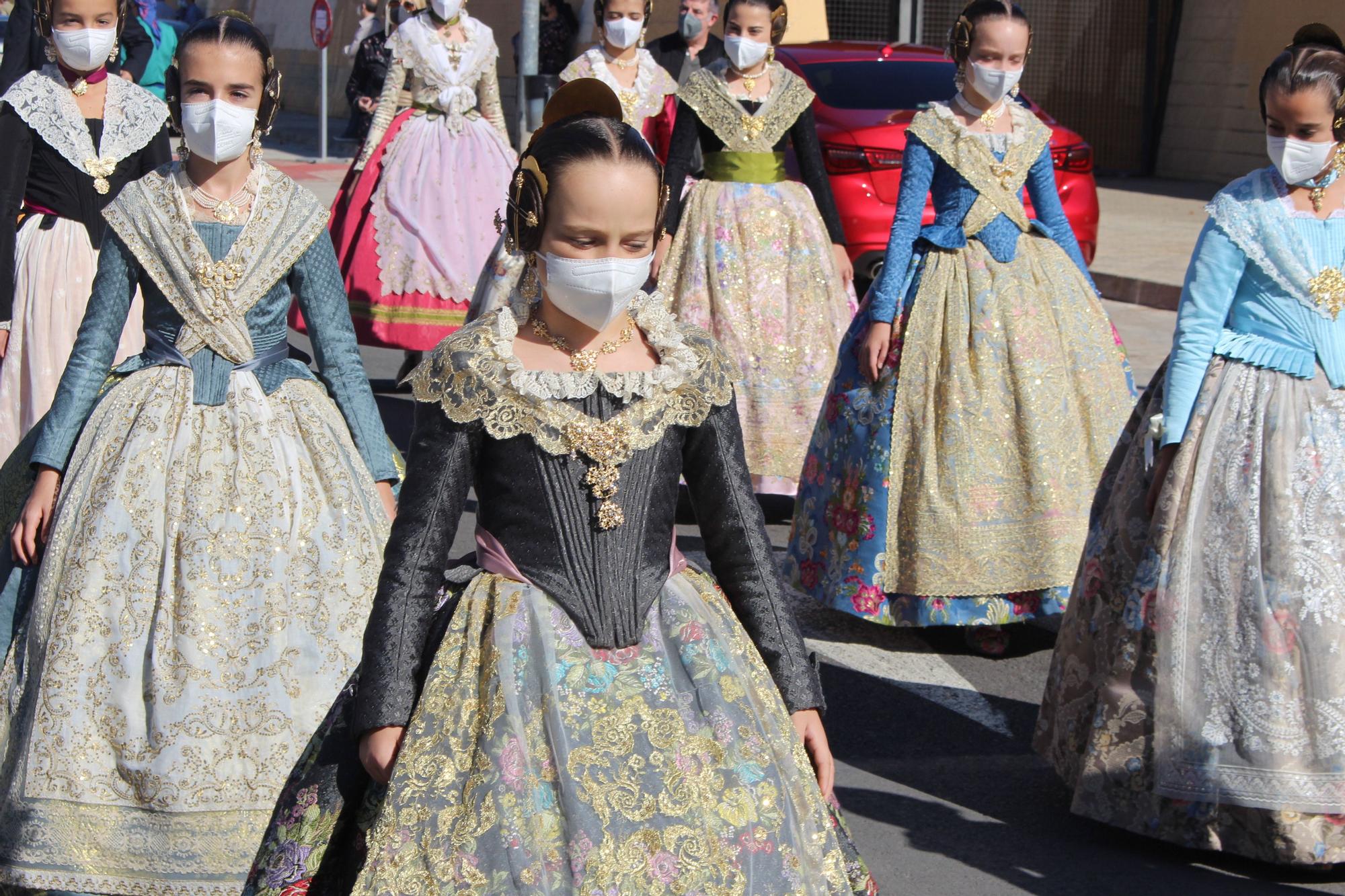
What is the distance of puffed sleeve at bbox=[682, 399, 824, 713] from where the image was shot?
3.05 meters

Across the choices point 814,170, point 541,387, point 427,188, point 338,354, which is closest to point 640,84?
point 427,188

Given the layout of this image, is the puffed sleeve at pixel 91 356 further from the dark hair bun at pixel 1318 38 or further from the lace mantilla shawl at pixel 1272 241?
the dark hair bun at pixel 1318 38

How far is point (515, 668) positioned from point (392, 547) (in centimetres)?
30

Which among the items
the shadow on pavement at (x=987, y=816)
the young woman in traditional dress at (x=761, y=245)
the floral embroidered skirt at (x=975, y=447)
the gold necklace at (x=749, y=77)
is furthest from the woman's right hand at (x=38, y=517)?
the gold necklace at (x=749, y=77)

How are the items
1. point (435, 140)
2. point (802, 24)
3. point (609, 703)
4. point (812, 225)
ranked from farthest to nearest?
point (802, 24) < point (435, 140) < point (812, 225) < point (609, 703)

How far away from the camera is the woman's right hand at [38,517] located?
13.6 ft

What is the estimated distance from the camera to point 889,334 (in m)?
6.12

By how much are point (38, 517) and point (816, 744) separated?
2.08m

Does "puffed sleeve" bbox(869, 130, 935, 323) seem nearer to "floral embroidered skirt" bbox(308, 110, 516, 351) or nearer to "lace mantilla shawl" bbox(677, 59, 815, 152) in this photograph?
"lace mantilla shawl" bbox(677, 59, 815, 152)

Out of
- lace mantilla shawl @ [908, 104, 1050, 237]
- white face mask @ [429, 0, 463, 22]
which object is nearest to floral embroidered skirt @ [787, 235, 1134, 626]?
lace mantilla shawl @ [908, 104, 1050, 237]

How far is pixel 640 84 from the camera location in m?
9.45

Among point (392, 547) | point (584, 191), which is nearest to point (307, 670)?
point (392, 547)

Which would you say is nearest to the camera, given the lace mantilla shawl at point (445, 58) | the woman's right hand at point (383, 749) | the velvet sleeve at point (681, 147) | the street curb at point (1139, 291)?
the woman's right hand at point (383, 749)

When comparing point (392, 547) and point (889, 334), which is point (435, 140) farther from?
point (392, 547)
